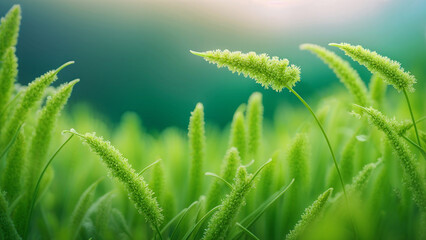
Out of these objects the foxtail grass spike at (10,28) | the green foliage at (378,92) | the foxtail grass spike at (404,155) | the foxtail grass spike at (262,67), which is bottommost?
the foxtail grass spike at (404,155)

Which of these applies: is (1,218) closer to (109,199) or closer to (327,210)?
(109,199)

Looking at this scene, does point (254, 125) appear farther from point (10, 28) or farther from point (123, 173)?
point (10, 28)

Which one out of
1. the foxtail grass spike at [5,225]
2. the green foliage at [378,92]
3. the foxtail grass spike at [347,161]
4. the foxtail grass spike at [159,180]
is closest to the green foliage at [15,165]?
the foxtail grass spike at [5,225]

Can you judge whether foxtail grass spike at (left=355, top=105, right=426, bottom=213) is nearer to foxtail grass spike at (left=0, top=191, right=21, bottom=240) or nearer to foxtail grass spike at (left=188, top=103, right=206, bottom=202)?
foxtail grass spike at (left=188, top=103, right=206, bottom=202)

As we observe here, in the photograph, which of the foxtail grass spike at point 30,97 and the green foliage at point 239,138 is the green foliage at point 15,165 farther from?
the green foliage at point 239,138

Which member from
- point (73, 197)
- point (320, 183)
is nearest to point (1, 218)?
point (73, 197)

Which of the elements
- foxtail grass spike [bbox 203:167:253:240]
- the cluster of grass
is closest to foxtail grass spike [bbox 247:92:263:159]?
the cluster of grass

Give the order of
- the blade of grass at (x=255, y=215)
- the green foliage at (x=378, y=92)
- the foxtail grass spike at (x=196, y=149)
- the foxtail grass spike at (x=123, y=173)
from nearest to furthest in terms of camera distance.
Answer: the foxtail grass spike at (x=123, y=173)
the blade of grass at (x=255, y=215)
the foxtail grass spike at (x=196, y=149)
the green foliage at (x=378, y=92)
